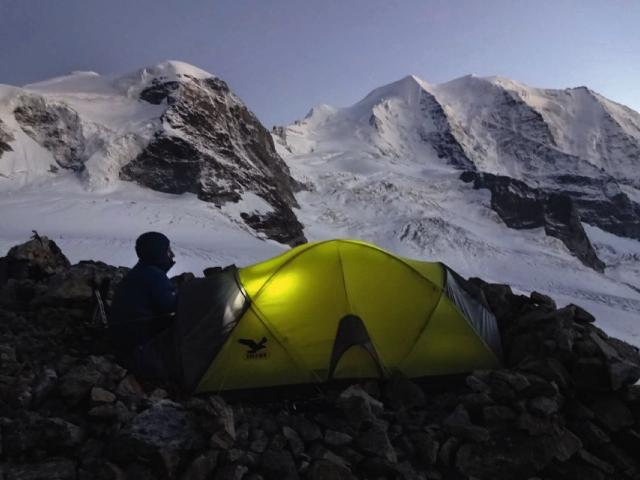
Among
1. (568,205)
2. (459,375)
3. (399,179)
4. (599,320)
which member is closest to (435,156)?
(568,205)

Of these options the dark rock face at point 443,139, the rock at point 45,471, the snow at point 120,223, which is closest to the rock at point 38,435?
the rock at point 45,471

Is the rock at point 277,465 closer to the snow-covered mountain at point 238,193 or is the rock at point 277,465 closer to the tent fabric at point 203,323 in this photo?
the tent fabric at point 203,323

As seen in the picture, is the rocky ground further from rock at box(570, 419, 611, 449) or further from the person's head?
the person's head

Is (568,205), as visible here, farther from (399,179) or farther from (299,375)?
(299,375)

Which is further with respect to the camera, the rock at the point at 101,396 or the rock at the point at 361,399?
the rock at the point at 361,399

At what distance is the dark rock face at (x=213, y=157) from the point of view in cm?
4769

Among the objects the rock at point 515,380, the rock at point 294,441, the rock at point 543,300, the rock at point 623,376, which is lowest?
the rock at point 294,441

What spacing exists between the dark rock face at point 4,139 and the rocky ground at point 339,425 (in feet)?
149

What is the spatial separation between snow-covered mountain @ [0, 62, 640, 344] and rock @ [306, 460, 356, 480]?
19.2 m

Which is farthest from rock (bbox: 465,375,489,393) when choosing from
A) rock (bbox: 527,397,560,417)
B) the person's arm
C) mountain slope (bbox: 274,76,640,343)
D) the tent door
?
mountain slope (bbox: 274,76,640,343)

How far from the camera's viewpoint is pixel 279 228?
4900cm

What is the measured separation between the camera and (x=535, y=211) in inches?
3467

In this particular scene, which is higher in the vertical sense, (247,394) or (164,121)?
(164,121)

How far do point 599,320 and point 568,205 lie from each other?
67.9 meters
